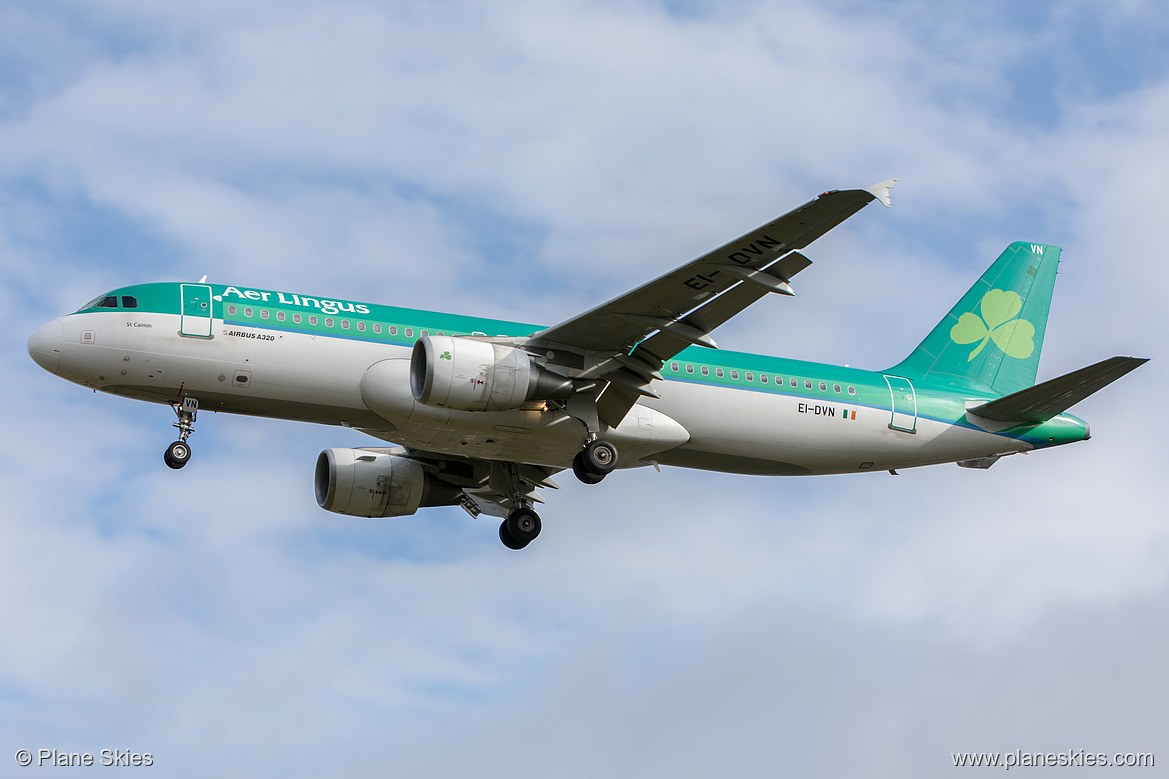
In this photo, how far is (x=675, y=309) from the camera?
2731 centimetres

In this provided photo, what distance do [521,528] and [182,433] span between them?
9327 millimetres

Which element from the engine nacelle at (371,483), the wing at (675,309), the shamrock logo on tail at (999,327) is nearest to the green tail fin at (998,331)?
the shamrock logo on tail at (999,327)

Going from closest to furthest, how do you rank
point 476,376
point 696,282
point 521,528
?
point 696,282 < point 476,376 < point 521,528

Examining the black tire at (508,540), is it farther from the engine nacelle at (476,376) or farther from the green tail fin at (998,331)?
the green tail fin at (998,331)

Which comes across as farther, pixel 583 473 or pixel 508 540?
pixel 508 540

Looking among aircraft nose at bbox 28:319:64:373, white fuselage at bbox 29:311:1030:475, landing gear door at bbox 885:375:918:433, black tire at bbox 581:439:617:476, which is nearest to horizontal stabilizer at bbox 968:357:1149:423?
landing gear door at bbox 885:375:918:433

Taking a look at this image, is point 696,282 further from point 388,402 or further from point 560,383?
point 388,402

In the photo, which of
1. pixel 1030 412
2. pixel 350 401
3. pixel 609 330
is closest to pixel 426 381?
pixel 350 401

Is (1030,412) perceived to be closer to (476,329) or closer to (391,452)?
(476,329)

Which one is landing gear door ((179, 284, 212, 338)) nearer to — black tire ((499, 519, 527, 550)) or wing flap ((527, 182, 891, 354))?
wing flap ((527, 182, 891, 354))

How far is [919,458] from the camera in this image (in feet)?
108

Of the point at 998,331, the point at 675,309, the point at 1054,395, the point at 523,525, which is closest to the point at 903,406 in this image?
the point at 1054,395

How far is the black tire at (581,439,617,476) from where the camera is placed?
2911 centimetres

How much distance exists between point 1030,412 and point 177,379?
2061 centimetres
